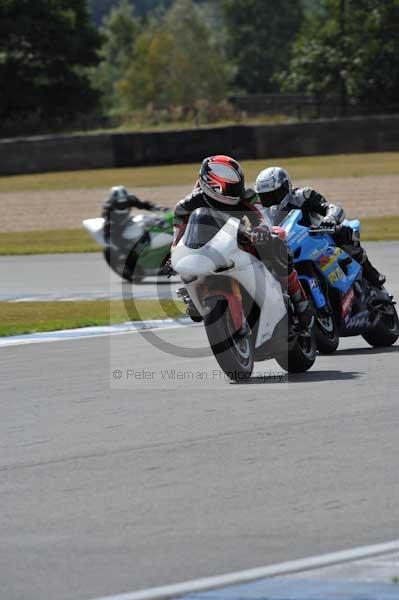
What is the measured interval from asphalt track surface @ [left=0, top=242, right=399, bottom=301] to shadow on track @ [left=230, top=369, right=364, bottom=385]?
736cm

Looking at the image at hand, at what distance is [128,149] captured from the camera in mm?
35562

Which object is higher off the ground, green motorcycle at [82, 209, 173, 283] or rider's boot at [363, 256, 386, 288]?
rider's boot at [363, 256, 386, 288]

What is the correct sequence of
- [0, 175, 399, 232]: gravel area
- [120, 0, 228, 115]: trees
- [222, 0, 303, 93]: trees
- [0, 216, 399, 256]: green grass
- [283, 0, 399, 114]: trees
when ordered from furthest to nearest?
1. [222, 0, 303, 93]: trees
2. [120, 0, 228, 115]: trees
3. [283, 0, 399, 114]: trees
4. [0, 175, 399, 232]: gravel area
5. [0, 216, 399, 256]: green grass

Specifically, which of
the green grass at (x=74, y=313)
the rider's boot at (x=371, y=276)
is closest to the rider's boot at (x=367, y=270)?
the rider's boot at (x=371, y=276)

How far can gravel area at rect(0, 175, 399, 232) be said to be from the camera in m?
28.1

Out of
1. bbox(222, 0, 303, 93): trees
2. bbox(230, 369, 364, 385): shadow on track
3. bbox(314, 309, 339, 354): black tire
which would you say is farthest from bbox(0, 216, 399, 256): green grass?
bbox(222, 0, 303, 93): trees

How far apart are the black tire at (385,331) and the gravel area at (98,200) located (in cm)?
1573

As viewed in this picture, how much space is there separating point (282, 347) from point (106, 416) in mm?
1638

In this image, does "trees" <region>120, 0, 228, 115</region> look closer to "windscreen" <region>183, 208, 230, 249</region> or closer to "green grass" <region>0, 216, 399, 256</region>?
"green grass" <region>0, 216, 399, 256</region>

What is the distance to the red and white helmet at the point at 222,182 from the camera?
8875mm

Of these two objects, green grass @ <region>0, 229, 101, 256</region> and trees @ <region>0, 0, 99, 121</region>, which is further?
trees @ <region>0, 0, 99, 121</region>

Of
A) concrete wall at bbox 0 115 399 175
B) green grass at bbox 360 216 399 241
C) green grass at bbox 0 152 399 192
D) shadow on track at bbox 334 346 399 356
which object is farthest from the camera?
concrete wall at bbox 0 115 399 175

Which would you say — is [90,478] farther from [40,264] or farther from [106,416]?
[40,264]

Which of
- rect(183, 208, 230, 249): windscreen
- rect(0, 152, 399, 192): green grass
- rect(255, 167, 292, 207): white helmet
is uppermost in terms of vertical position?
rect(183, 208, 230, 249): windscreen
